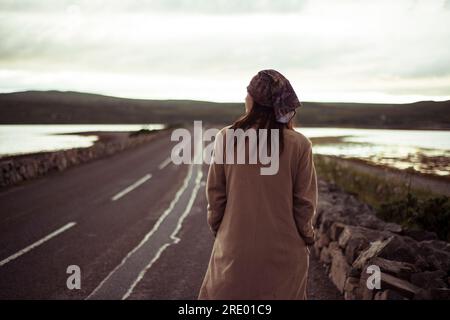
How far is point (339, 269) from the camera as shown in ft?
19.4

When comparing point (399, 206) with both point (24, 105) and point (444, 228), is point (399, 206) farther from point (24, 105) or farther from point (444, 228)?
point (24, 105)

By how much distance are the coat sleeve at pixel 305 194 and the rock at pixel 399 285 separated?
7.25ft

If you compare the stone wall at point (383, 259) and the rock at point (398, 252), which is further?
the rock at point (398, 252)

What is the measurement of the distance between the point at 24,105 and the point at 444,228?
195 meters

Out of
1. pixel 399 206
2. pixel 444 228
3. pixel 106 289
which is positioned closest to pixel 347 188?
pixel 399 206

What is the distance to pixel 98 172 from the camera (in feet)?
60.6

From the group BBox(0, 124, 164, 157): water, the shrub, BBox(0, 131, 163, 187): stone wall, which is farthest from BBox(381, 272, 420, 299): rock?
BBox(0, 124, 164, 157): water

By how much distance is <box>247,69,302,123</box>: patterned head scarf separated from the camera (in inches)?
98.7

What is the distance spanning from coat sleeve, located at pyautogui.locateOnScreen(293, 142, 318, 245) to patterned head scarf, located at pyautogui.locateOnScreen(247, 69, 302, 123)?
0.26 metres

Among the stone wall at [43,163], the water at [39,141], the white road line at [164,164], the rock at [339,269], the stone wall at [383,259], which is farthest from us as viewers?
the water at [39,141]

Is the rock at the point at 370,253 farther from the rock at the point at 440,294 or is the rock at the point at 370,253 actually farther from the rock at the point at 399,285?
the rock at the point at 440,294

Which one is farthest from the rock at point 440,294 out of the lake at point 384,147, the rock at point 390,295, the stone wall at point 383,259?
the lake at point 384,147

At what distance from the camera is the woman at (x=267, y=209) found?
2.50 m

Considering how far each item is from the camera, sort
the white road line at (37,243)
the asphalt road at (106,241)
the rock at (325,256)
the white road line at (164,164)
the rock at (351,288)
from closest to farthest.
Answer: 1. the rock at (351,288)
2. the asphalt road at (106,241)
3. the rock at (325,256)
4. the white road line at (37,243)
5. the white road line at (164,164)
